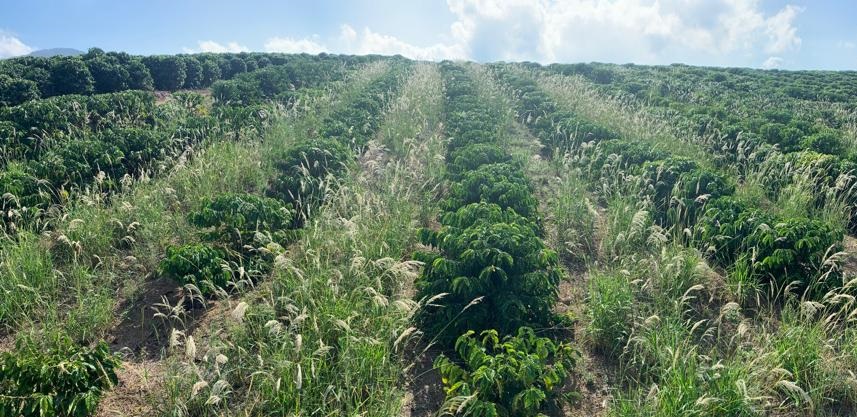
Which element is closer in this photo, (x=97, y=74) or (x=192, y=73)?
(x=97, y=74)

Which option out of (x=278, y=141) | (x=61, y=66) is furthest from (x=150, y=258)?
(x=61, y=66)

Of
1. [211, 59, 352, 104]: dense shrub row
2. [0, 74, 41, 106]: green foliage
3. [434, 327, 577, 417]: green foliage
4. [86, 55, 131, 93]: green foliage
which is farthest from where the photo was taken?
[86, 55, 131, 93]: green foliage

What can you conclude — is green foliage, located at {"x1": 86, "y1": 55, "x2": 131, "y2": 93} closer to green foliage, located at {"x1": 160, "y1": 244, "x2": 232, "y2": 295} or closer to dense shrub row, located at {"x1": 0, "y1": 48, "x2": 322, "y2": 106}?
dense shrub row, located at {"x1": 0, "y1": 48, "x2": 322, "y2": 106}

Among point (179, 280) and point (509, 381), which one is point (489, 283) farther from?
point (179, 280)

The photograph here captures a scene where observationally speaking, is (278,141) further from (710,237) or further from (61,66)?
(61,66)

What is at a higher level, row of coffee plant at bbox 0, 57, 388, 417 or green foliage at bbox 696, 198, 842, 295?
green foliage at bbox 696, 198, 842, 295

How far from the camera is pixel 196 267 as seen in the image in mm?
5434

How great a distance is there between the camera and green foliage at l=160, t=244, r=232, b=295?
5309 mm

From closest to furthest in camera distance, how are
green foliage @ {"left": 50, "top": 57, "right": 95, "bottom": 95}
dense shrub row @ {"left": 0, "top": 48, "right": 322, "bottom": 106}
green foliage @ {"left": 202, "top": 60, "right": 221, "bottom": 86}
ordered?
dense shrub row @ {"left": 0, "top": 48, "right": 322, "bottom": 106}, green foliage @ {"left": 50, "top": 57, "right": 95, "bottom": 95}, green foliage @ {"left": 202, "top": 60, "right": 221, "bottom": 86}

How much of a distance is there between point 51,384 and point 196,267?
76.9 inches

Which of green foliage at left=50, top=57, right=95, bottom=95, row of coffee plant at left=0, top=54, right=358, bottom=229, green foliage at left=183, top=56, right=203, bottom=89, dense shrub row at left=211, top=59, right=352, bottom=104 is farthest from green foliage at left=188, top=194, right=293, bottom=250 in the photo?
green foliage at left=183, top=56, right=203, bottom=89

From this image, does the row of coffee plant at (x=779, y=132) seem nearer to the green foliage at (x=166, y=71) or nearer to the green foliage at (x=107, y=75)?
the green foliage at (x=166, y=71)

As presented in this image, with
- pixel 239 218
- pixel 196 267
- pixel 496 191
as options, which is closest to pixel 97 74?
pixel 239 218

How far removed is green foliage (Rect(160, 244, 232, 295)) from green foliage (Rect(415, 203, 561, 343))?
2307mm
